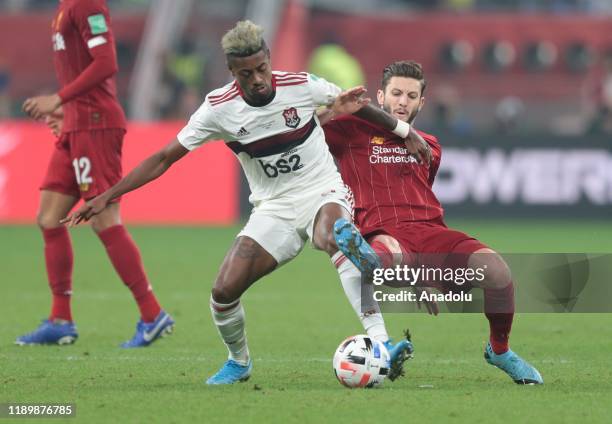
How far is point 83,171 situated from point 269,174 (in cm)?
188

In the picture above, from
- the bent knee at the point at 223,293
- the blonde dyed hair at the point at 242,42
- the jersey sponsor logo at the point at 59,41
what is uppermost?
the blonde dyed hair at the point at 242,42

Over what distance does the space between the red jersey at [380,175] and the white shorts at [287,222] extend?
1.23 feet

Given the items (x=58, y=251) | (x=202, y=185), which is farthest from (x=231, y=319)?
(x=202, y=185)

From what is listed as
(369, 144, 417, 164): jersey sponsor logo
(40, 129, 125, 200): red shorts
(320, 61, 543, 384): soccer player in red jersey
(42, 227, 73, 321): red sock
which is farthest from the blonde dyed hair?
(42, 227, 73, 321): red sock

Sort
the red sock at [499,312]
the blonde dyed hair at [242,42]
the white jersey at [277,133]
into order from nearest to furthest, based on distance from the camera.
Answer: the blonde dyed hair at [242,42] < the red sock at [499,312] < the white jersey at [277,133]

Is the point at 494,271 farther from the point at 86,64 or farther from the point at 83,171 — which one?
the point at 86,64

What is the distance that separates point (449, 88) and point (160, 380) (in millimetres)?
A: 15022

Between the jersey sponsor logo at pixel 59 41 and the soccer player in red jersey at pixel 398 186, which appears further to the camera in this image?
the jersey sponsor logo at pixel 59 41

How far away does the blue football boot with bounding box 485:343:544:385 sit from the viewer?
6.16 meters

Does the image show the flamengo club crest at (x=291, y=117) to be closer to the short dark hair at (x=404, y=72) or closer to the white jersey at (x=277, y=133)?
the white jersey at (x=277, y=133)

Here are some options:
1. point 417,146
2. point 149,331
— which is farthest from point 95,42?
point 417,146

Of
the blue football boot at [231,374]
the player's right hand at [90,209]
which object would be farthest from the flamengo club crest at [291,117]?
the blue football boot at [231,374]

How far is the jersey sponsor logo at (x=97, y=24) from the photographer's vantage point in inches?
305

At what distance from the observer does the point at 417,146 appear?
643cm
